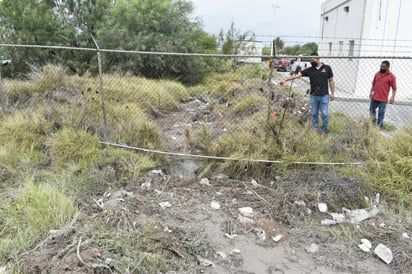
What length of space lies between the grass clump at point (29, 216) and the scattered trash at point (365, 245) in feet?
9.86

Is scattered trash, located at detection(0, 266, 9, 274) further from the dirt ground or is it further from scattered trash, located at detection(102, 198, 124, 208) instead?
scattered trash, located at detection(102, 198, 124, 208)

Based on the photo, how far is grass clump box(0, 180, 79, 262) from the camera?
2.83 m

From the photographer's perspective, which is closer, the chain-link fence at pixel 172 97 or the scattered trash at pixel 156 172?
the scattered trash at pixel 156 172

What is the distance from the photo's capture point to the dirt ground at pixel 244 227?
9.05 feet

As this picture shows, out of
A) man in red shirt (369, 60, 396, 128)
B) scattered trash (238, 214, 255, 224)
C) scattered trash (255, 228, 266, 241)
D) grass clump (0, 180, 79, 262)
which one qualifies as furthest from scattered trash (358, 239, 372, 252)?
man in red shirt (369, 60, 396, 128)

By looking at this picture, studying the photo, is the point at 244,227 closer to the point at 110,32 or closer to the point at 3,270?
the point at 3,270

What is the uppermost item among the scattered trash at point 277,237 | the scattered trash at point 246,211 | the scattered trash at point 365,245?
the scattered trash at point 246,211

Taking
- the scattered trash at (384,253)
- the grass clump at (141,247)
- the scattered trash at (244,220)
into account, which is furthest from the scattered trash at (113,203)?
the scattered trash at (384,253)

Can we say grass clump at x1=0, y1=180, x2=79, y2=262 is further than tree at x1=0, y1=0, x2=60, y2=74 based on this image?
No

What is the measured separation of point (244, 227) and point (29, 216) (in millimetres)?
2263

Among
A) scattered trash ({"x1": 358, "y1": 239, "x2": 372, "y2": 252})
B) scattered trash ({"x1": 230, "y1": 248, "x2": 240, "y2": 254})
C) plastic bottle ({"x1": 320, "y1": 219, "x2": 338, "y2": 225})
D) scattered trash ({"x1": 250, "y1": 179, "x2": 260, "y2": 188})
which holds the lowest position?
scattered trash ({"x1": 358, "y1": 239, "x2": 372, "y2": 252})

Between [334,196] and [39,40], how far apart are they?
1399cm

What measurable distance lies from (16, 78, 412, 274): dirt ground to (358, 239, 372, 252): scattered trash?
39mm

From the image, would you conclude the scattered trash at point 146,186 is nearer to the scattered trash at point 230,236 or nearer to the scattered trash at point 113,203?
the scattered trash at point 113,203
